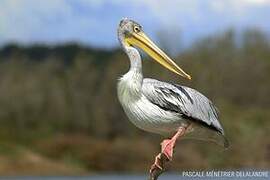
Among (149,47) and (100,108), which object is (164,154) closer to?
(149,47)

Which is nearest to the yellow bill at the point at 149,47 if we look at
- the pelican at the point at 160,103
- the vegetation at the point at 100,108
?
the pelican at the point at 160,103

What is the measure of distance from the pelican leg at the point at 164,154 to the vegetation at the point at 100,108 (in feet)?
105

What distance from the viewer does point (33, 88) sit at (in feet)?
166

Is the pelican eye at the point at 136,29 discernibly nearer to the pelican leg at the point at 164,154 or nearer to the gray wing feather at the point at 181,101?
the gray wing feather at the point at 181,101

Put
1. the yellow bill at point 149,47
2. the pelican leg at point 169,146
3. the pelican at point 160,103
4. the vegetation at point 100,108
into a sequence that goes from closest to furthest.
A: the pelican leg at point 169,146, the pelican at point 160,103, the yellow bill at point 149,47, the vegetation at point 100,108

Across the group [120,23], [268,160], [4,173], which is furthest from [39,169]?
[120,23]

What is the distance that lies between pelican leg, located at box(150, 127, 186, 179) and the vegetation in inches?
1260

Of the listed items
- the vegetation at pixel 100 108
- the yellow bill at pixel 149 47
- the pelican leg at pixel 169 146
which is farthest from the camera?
the vegetation at pixel 100 108

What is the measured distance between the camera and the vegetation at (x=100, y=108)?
4181 centimetres

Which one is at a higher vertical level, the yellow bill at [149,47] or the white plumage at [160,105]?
the yellow bill at [149,47]

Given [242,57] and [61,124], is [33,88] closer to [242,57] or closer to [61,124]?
[61,124]

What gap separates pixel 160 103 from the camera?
7176mm

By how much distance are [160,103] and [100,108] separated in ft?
144

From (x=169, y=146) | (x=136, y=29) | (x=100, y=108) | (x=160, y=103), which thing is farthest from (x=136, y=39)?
(x=100, y=108)
